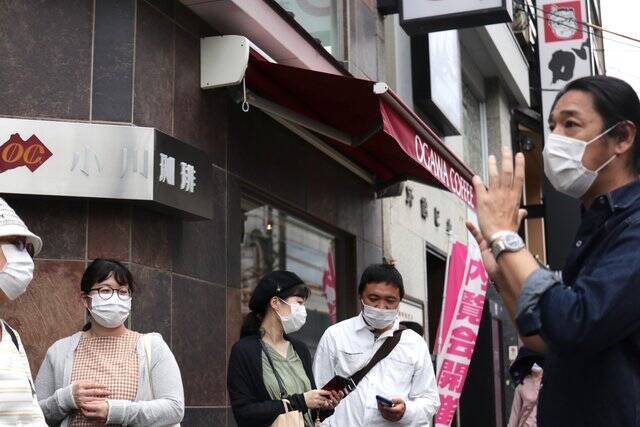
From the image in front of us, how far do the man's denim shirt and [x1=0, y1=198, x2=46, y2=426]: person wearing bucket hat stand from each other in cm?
179

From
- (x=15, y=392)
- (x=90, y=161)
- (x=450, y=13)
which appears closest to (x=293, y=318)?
(x=90, y=161)

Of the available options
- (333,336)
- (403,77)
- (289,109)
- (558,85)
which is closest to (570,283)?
(333,336)

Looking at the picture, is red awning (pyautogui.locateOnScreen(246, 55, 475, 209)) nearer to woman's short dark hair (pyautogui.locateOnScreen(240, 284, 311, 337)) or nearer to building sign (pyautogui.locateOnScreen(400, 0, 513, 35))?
building sign (pyautogui.locateOnScreen(400, 0, 513, 35))

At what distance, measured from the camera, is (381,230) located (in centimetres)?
1193

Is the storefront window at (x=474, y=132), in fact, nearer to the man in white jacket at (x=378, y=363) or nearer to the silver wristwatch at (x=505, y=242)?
the man in white jacket at (x=378, y=363)

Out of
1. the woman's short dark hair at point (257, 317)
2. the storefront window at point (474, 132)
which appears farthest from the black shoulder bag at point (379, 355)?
the storefront window at point (474, 132)

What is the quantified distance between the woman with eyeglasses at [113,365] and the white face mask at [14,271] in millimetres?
1149

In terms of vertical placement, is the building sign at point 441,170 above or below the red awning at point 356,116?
below

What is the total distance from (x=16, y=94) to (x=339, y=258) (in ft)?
16.5

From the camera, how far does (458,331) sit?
12.1 metres

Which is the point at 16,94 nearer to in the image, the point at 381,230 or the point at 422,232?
the point at 381,230

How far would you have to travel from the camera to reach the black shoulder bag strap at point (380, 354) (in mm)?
6180

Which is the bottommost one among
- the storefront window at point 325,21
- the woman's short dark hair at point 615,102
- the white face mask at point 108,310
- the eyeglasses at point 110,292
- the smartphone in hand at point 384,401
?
the smartphone in hand at point 384,401

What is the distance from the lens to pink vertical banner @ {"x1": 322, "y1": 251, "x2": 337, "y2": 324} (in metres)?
10.7
